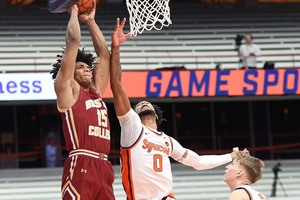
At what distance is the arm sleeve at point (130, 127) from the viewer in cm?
790

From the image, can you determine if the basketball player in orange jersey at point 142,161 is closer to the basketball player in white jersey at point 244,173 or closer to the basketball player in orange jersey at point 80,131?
the basketball player in orange jersey at point 80,131

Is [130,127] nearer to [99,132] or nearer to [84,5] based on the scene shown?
[99,132]

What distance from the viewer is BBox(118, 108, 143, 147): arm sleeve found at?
7.90m

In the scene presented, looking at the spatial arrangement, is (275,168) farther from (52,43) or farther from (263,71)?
(52,43)

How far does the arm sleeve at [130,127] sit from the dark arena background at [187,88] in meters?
9.47

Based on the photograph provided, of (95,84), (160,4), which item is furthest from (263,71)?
(95,84)

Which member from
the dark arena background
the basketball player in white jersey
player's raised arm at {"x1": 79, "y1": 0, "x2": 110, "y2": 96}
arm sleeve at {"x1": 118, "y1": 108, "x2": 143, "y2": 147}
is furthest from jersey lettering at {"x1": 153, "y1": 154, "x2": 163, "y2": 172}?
the dark arena background

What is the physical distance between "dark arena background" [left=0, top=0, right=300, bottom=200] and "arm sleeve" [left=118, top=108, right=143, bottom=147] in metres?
9.47

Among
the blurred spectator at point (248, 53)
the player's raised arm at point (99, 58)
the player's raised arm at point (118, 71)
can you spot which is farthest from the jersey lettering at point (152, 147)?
the blurred spectator at point (248, 53)

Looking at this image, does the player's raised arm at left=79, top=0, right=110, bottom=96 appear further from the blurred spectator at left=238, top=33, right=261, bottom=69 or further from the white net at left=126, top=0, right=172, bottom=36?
the blurred spectator at left=238, top=33, right=261, bottom=69

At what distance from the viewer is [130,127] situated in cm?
800

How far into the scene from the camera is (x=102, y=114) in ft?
23.3

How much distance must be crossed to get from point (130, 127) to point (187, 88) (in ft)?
33.2

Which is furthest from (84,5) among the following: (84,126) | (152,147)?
(152,147)
